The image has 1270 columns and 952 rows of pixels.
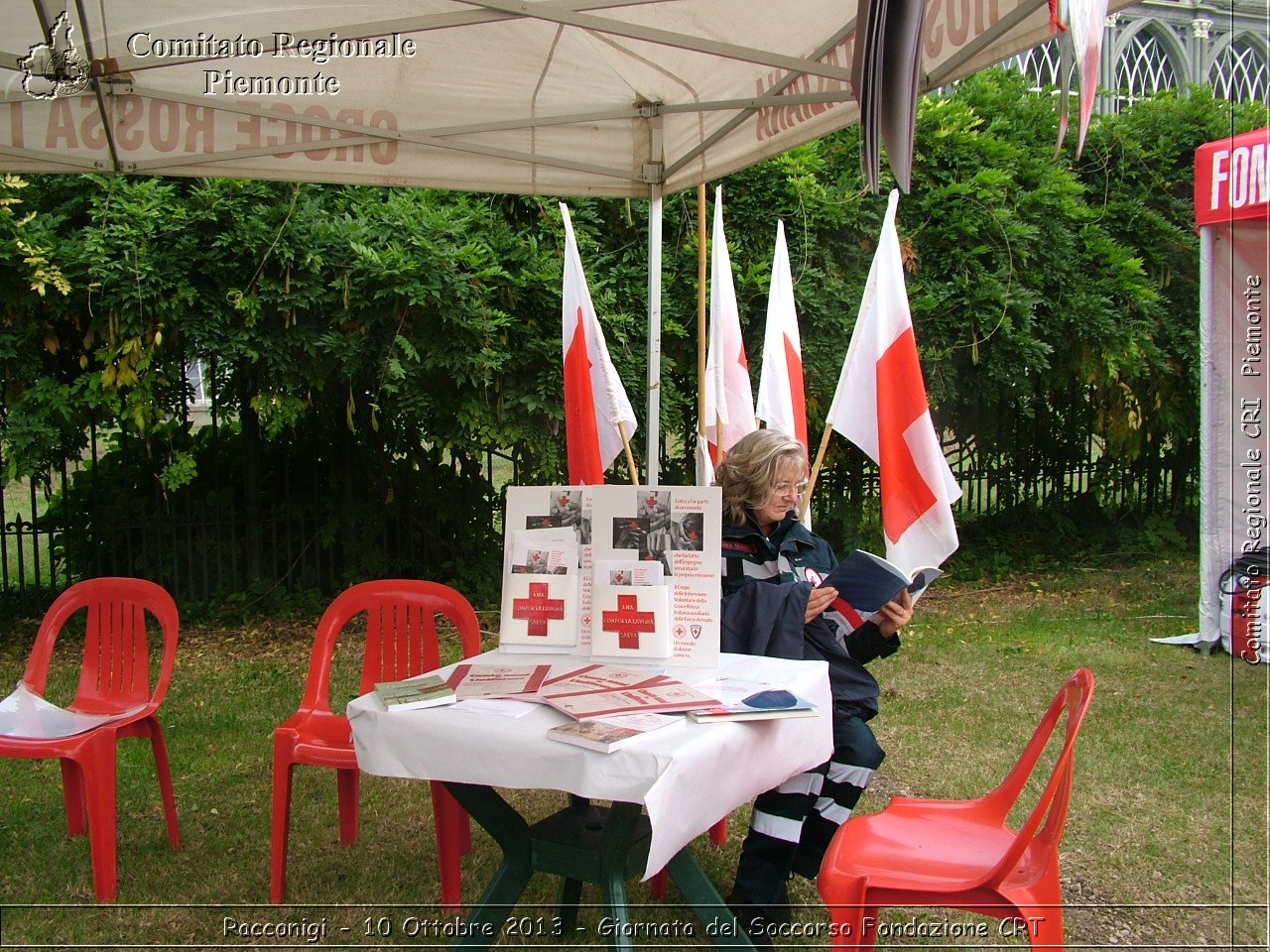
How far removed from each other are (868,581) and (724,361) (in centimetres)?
214

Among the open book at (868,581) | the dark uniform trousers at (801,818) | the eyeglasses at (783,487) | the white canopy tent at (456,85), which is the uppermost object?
the white canopy tent at (456,85)

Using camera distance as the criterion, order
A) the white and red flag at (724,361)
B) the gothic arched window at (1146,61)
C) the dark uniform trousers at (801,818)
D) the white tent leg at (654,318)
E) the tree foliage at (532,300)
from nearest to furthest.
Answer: the dark uniform trousers at (801,818) < the white tent leg at (654,318) < the white and red flag at (724,361) < the tree foliage at (532,300) < the gothic arched window at (1146,61)

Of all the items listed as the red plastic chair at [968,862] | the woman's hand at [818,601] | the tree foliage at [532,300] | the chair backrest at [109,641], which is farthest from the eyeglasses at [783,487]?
the tree foliage at [532,300]

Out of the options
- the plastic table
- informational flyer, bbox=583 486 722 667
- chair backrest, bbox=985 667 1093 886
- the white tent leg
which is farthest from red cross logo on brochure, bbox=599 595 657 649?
the white tent leg

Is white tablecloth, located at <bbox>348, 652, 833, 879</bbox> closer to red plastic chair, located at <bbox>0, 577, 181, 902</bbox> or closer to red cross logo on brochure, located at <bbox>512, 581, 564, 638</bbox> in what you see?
red cross logo on brochure, located at <bbox>512, 581, 564, 638</bbox>

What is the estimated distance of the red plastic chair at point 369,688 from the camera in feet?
10.8

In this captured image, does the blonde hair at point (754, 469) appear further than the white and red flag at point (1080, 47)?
Yes

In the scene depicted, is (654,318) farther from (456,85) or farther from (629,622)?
(629,622)

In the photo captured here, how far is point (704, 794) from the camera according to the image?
7.52 feet

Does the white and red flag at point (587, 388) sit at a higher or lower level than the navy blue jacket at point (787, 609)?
higher

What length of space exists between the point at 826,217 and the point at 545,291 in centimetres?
208

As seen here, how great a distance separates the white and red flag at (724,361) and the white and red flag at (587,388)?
16.5 inches

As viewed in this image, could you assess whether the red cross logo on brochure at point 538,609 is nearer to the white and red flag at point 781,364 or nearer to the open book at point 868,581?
the open book at point 868,581

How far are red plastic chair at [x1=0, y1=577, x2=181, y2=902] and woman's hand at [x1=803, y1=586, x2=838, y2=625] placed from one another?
209 centimetres
